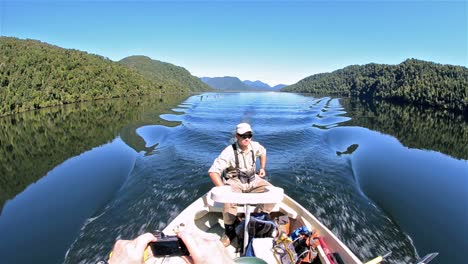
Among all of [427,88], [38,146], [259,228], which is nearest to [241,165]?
[259,228]

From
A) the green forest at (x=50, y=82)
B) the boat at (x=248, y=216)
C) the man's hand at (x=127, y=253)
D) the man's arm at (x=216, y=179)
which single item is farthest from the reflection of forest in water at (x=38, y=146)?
the green forest at (x=50, y=82)

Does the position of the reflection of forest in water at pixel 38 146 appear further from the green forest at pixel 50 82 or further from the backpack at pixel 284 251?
the green forest at pixel 50 82

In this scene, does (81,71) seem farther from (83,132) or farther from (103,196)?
(103,196)

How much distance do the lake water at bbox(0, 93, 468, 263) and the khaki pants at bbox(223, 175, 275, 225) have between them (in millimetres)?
2137

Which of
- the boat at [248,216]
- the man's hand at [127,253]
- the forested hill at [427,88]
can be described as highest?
the man's hand at [127,253]

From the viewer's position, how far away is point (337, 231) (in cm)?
657

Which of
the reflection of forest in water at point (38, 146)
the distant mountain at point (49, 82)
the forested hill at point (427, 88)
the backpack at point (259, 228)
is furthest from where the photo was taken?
the forested hill at point (427, 88)

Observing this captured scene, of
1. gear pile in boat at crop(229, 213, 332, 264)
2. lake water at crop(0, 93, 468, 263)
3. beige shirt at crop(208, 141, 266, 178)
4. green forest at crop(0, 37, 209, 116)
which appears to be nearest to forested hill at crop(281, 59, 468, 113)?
lake water at crop(0, 93, 468, 263)

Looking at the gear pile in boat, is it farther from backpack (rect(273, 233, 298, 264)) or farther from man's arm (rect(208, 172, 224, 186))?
man's arm (rect(208, 172, 224, 186))

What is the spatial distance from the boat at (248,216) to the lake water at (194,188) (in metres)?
1.56

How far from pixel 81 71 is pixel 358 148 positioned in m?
69.3

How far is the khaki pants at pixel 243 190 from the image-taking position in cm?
502

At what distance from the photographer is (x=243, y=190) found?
6012 millimetres

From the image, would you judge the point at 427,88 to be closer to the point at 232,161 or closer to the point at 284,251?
the point at 232,161
